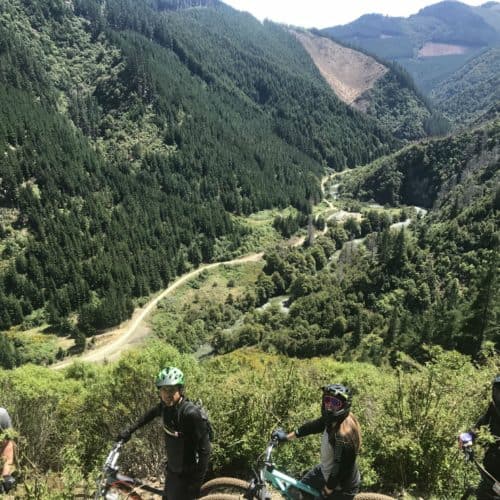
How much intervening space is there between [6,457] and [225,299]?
10953 cm

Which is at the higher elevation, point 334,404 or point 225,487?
point 334,404

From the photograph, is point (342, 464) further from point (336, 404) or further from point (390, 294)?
point (390, 294)

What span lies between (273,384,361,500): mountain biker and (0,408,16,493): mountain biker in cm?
679

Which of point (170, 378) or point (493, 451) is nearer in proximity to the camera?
point (170, 378)

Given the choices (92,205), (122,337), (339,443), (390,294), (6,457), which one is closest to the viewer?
(339,443)

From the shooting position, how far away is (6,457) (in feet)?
32.3

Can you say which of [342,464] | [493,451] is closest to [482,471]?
[493,451]

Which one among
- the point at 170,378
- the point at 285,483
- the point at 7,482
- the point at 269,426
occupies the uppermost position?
the point at 170,378

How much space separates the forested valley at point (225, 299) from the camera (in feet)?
49.6

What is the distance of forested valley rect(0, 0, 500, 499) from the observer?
1513 centimetres

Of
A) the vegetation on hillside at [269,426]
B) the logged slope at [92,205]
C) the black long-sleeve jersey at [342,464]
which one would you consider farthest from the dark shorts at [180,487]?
the logged slope at [92,205]

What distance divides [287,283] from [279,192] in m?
80.0

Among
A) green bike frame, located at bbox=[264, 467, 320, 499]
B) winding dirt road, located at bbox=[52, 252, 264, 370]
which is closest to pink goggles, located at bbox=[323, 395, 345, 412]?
green bike frame, located at bbox=[264, 467, 320, 499]

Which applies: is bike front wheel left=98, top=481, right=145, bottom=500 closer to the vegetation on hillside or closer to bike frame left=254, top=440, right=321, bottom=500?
the vegetation on hillside
